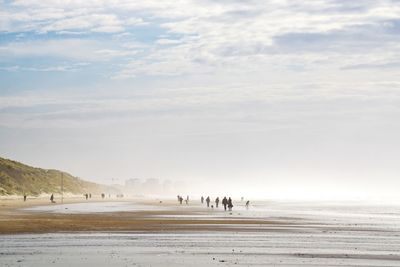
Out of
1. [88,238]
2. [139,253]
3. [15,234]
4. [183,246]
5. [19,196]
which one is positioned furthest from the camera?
[19,196]

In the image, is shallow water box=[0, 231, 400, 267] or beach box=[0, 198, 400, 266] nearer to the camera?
shallow water box=[0, 231, 400, 267]

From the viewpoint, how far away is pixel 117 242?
38656mm

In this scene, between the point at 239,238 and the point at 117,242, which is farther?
the point at 239,238

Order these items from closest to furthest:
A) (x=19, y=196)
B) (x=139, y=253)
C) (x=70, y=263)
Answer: (x=70, y=263) < (x=139, y=253) < (x=19, y=196)

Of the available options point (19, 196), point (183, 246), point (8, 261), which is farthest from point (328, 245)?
point (19, 196)

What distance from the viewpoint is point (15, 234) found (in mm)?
44094

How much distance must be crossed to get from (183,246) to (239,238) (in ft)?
23.5

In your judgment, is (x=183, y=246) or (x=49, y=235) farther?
(x=49, y=235)

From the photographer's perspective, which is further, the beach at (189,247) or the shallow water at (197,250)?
the beach at (189,247)

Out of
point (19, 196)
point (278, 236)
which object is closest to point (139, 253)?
point (278, 236)

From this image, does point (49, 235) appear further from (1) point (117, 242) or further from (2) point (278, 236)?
(2) point (278, 236)

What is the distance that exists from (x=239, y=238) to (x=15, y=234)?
43.9 feet

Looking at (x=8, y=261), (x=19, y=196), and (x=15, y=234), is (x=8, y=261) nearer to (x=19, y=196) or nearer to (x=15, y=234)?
(x=15, y=234)

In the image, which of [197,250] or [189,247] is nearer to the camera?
[197,250]
